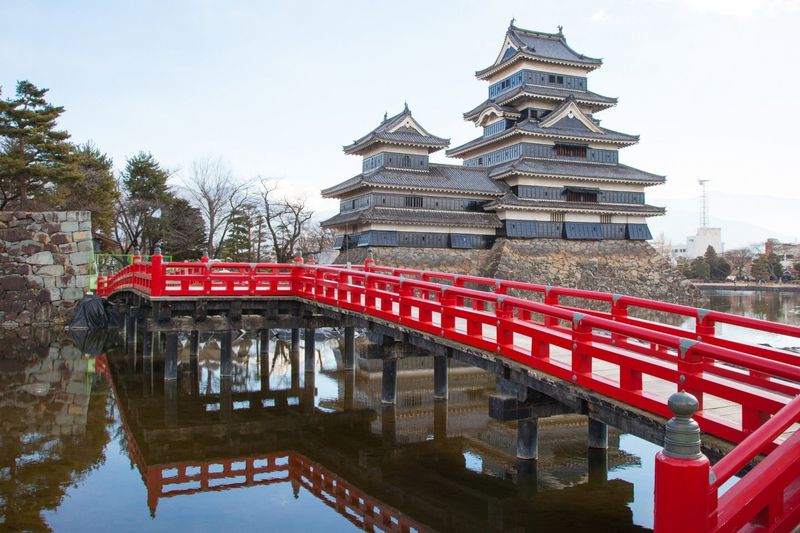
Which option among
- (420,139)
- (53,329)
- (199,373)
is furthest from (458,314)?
(420,139)

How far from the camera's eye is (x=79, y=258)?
32.7 m

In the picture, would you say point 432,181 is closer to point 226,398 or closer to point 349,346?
point 349,346

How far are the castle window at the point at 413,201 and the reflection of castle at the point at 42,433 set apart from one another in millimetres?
21229

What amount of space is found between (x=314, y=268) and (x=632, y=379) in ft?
36.9

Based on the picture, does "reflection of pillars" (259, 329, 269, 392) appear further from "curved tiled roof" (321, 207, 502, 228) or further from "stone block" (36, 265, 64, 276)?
"curved tiled roof" (321, 207, 502, 228)

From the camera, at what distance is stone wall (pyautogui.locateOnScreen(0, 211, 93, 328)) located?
31422 millimetres

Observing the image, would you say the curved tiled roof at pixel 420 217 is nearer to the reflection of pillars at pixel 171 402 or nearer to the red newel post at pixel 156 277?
the reflection of pillars at pixel 171 402

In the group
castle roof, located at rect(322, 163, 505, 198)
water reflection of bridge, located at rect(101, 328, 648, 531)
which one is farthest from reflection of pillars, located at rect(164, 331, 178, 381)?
castle roof, located at rect(322, 163, 505, 198)

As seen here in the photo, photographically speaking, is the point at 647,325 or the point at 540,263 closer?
the point at 647,325

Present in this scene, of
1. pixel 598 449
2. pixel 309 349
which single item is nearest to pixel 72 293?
pixel 309 349

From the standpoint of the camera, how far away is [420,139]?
3978 cm

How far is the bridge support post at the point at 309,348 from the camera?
62.8ft

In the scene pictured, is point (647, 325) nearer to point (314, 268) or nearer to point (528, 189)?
point (314, 268)

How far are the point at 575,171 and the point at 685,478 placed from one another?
135ft
